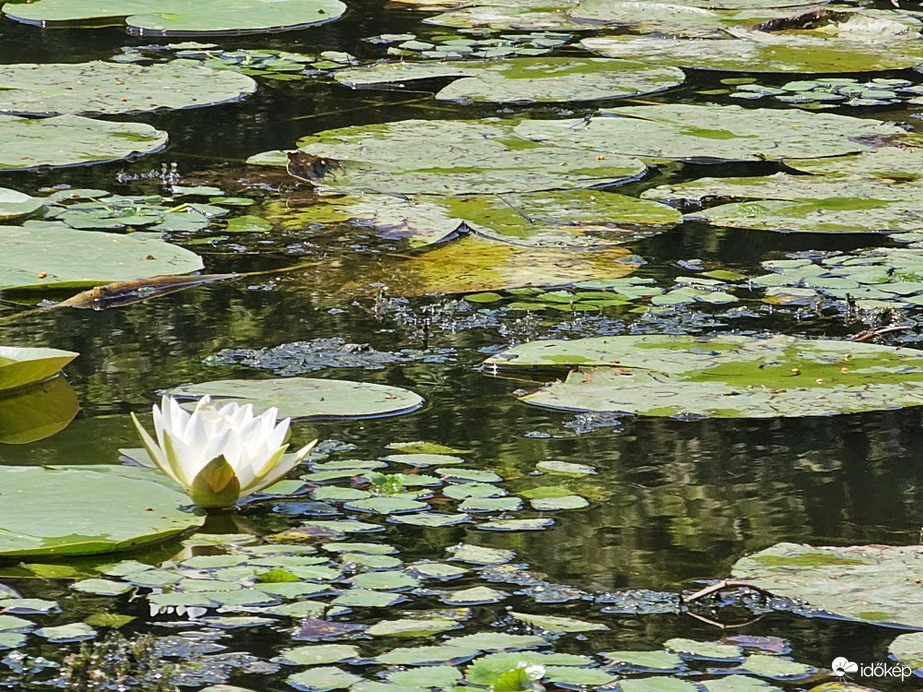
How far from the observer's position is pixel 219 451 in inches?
112

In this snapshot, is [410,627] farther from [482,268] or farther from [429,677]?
[482,268]

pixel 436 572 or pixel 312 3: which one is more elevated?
pixel 312 3

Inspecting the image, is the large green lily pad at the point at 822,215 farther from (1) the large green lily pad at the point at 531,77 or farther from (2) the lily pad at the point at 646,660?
(2) the lily pad at the point at 646,660

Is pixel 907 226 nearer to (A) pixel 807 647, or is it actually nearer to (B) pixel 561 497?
(B) pixel 561 497

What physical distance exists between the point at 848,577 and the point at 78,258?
8.38 ft

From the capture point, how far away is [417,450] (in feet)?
10.6

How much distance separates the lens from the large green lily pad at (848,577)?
2.47 meters

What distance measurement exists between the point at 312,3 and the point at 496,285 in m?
5.04

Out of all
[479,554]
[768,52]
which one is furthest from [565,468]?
[768,52]

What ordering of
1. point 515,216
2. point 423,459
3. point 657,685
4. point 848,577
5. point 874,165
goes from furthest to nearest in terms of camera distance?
point 874,165 < point 515,216 < point 423,459 < point 848,577 < point 657,685

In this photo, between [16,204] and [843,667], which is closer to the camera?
[843,667]

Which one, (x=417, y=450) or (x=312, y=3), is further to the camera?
(x=312, y=3)

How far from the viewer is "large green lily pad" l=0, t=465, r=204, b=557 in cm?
268

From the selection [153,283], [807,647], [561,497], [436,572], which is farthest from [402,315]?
[807,647]
